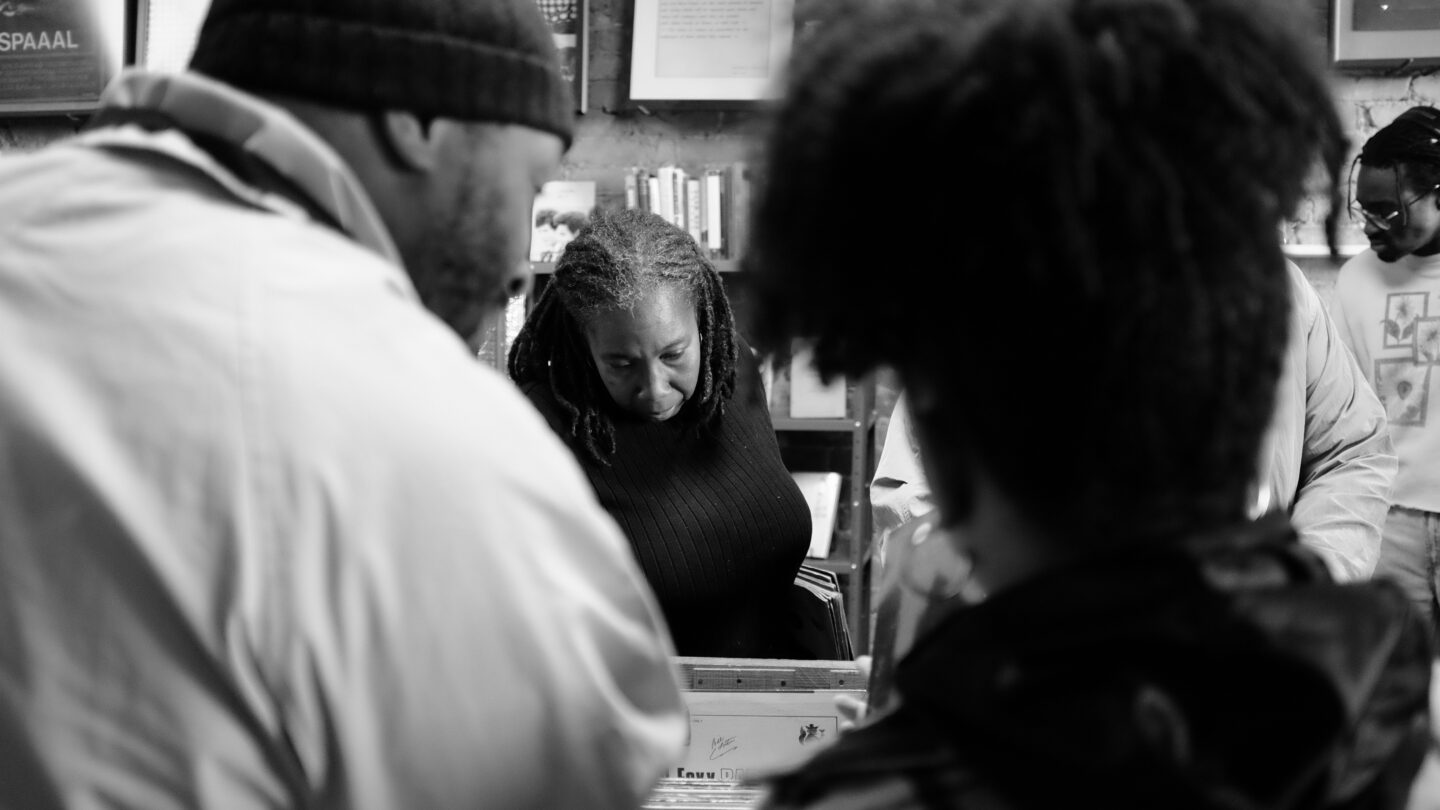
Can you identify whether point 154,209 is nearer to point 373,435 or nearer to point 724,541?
point 373,435

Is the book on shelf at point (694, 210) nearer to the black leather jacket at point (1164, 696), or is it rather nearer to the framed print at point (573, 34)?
the framed print at point (573, 34)

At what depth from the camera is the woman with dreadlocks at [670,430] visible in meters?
1.99

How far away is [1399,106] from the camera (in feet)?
12.6

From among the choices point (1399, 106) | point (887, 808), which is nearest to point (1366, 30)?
point (1399, 106)

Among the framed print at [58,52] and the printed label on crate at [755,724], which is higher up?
the framed print at [58,52]

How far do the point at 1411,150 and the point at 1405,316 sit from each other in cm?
49

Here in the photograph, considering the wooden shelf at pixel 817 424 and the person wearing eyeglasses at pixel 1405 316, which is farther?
the wooden shelf at pixel 817 424

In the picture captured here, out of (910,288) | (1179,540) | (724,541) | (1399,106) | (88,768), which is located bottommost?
(724,541)

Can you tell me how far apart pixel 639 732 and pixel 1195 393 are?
348 mm

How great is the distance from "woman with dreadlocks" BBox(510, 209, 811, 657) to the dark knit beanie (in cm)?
117

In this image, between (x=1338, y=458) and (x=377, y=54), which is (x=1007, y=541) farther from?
(x=1338, y=458)

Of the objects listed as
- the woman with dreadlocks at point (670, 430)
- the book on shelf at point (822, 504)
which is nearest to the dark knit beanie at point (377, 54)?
the woman with dreadlocks at point (670, 430)

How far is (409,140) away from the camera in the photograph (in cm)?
81

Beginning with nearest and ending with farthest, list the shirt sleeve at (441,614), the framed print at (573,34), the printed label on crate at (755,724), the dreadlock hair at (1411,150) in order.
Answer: the shirt sleeve at (441,614)
the printed label on crate at (755,724)
the dreadlock hair at (1411,150)
the framed print at (573,34)
